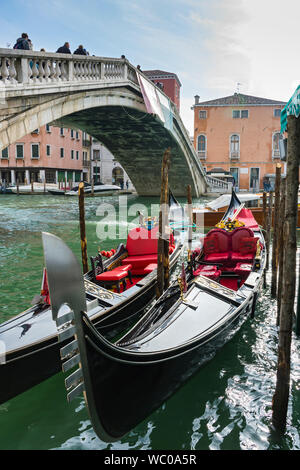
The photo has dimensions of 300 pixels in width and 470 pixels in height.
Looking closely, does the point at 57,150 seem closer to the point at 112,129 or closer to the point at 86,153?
the point at 86,153

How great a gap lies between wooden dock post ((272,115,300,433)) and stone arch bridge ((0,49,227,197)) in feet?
15.3

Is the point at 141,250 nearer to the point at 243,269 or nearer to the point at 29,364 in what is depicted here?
the point at 243,269

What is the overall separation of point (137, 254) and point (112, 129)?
30.4 feet

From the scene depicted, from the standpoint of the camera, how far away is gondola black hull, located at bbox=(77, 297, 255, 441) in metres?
1.88

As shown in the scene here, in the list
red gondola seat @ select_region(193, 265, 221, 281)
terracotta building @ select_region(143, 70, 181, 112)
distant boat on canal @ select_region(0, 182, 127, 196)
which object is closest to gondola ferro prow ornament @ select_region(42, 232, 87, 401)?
red gondola seat @ select_region(193, 265, 221, 281)

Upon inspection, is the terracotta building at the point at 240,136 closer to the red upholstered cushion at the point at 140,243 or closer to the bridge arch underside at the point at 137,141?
the bridge arch underside at the point at 137,141

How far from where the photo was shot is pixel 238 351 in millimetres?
3312

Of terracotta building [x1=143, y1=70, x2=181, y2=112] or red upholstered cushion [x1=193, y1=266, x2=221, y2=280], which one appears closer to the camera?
red upholstered cushion [x1=193, y1=266, x2=221, y2=280]

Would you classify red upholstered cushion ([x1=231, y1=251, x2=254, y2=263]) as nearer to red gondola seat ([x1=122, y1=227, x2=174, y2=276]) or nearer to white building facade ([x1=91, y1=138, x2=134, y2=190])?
red gondola seat ([x1=122, y1=227, x2=174, y2=276])

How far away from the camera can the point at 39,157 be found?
21.4m

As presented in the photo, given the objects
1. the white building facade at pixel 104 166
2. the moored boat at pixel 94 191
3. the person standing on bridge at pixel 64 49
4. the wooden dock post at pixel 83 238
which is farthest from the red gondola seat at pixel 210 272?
the white building facade at pixel 104 166

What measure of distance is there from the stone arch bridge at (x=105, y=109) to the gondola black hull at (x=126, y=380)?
4.66m

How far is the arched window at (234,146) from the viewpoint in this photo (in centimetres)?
2181
